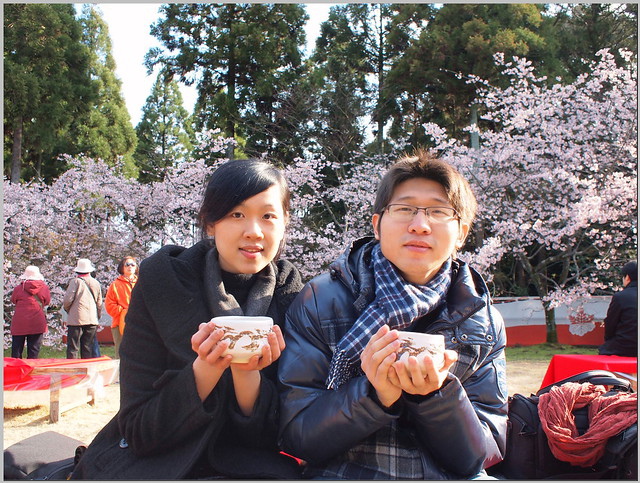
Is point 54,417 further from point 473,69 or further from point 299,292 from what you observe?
point 473,69

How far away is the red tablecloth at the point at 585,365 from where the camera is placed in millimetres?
4488

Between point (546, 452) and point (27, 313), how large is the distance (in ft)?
26.3

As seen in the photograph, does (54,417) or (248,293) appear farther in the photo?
(54,417)

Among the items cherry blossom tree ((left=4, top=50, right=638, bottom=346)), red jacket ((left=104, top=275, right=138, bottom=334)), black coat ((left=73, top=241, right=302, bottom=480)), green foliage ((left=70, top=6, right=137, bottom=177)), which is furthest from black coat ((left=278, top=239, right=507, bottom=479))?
green foliage ((left=70, top=6, right=137, bottom=177))

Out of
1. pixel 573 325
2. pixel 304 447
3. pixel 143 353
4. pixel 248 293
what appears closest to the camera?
pixel 304 447

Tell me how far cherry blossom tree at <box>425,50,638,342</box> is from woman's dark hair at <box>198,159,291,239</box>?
8627 mm

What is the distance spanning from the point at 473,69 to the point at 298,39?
5.95m

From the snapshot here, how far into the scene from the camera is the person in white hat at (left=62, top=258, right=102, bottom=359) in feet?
26.4

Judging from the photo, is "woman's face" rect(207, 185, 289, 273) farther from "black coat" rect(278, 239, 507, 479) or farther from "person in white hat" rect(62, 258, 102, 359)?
→ "person in white hat" rect(62, 258, 102, 359)

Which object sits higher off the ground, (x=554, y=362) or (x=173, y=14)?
(x=173, y=14)

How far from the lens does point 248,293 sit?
1856 mm

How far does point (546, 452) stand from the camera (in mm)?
2203

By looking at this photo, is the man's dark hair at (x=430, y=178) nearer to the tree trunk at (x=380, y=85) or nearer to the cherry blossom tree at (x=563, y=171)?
the cherry blossom tree at (x=563, y=171)

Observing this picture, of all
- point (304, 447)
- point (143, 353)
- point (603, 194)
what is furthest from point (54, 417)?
point (603, 194)
